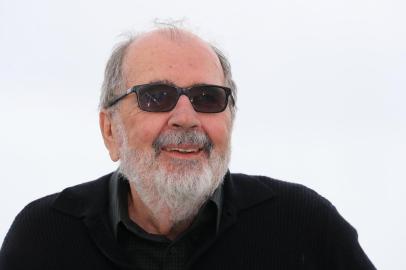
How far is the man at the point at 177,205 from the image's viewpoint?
288 centimetres

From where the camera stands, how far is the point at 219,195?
311 centimetres

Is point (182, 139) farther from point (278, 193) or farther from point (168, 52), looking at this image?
point (278, 193)

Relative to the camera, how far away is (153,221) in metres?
3.13

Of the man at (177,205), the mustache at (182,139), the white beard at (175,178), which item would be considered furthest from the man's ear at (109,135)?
the mustache at (182,139)

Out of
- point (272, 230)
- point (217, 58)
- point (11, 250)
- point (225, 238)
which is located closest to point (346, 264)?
point (272, 230)

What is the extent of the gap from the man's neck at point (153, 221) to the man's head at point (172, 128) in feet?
0.14

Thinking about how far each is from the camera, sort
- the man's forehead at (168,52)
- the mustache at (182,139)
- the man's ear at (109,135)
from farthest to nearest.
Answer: the man's ear at (109,135), the man's forehead at (168,52), the mustache at (182,139)

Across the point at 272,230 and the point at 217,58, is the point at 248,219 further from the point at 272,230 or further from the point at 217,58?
the point at 217,58

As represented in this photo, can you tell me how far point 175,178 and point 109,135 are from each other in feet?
2.36

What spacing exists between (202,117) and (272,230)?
0.74 meters

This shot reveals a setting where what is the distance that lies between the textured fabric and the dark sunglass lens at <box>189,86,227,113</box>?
530mm

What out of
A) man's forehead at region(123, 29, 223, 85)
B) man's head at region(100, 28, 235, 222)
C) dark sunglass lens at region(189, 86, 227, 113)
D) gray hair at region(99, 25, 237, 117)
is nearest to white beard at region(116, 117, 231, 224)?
man's head at region(100, 28, 235, 222)

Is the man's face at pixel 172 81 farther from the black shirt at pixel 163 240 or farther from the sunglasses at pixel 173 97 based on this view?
the black shirt at pixel 163 240

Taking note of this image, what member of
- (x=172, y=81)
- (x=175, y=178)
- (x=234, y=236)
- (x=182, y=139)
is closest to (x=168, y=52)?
(x=172, y=81)
